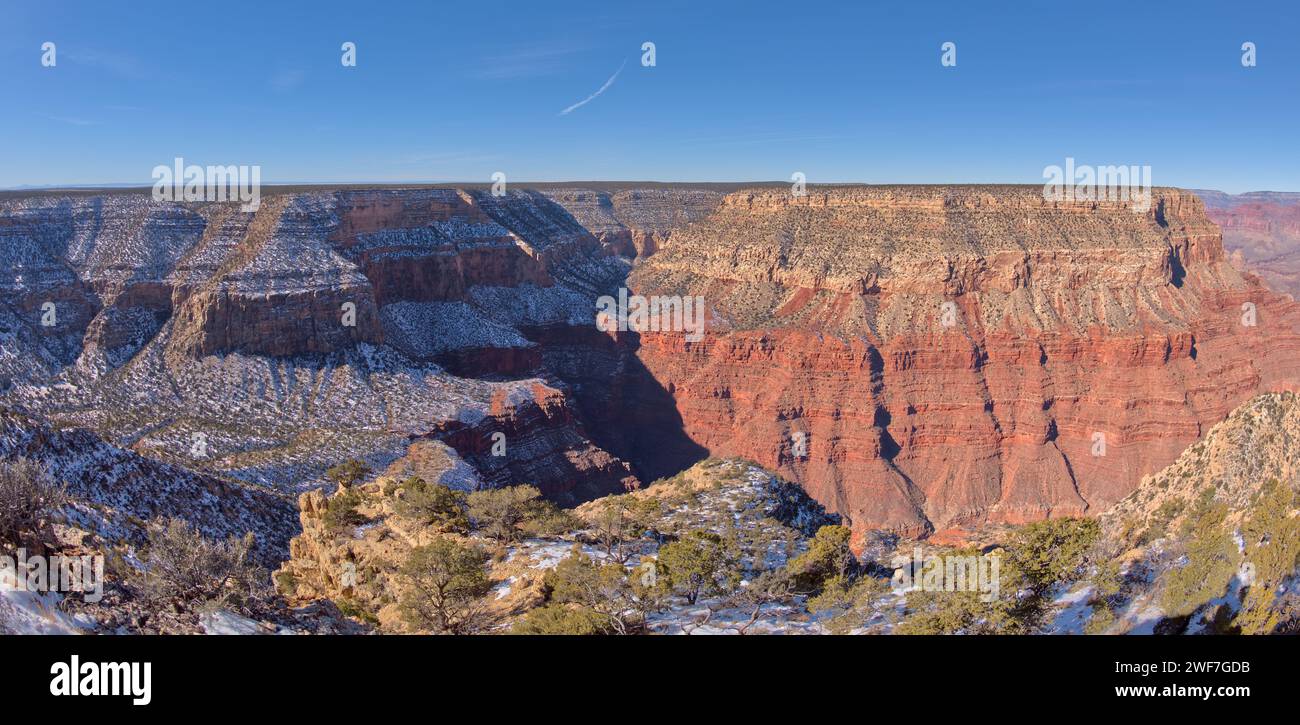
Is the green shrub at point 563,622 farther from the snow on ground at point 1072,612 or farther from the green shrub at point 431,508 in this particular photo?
the snow on ground at point 1072,612

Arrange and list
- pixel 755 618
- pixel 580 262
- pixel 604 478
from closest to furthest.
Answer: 1. pixel 755 618
2. pixel 604 478
3. pixel 580 262

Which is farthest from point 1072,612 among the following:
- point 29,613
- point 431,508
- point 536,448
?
point 536,448

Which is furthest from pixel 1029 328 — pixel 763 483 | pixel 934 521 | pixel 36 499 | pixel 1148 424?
pixel 36 499

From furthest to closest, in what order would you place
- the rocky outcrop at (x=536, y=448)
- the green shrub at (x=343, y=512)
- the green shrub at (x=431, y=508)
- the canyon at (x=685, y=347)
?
the canyon at (x=685, y=347) < the rocky outcrop at (x=536, y=448) < the green shrub at (x=343, y=512) < the green shrub at (x=431, y=508)

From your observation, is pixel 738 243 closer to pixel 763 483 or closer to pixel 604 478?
pixel 604 478

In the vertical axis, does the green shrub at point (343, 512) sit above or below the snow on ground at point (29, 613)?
below

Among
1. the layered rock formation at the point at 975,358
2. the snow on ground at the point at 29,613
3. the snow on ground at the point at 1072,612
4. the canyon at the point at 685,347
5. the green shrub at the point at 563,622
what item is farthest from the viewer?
the layered rock formation at the point at 975,358

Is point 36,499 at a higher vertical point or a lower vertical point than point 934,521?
higher

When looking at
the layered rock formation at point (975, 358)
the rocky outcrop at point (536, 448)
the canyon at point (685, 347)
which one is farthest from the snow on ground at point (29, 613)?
the layered rock formation at point (975, 358)

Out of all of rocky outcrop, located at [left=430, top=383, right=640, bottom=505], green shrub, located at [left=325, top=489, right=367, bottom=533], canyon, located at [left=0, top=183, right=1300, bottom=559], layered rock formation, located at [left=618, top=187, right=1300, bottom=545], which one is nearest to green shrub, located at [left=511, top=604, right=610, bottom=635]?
green shrub, located at [left=325, top=489, right=367, bottom=533]
